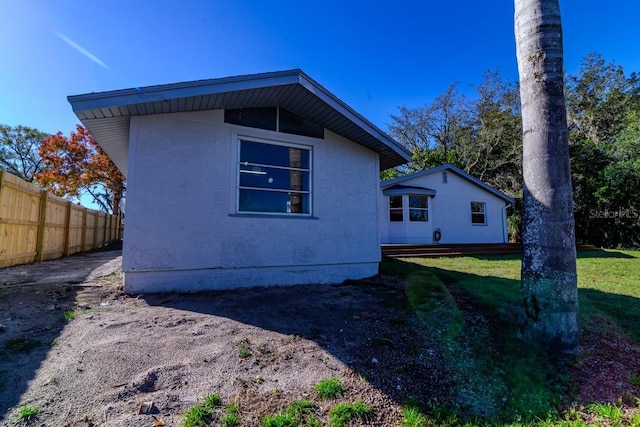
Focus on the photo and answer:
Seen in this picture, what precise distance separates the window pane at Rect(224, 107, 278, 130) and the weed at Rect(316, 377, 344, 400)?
476 centimetres

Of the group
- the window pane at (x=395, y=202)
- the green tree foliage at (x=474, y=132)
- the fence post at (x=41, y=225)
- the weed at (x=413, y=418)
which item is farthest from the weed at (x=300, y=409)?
the green tree foliage at (x=474, y=132)

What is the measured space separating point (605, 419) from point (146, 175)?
6117 millimetres

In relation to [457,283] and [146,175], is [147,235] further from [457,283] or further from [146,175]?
[457,283]

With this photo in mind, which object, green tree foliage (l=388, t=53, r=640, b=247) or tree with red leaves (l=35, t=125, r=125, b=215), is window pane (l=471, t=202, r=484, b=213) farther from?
tree with red leaves (l=35, t=125, r=125, b=215)

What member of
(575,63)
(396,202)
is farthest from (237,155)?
(575,63)

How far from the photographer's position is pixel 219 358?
289 centimetres

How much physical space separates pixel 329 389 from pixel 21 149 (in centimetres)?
3621

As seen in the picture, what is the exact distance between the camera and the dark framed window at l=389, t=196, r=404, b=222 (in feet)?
49.5

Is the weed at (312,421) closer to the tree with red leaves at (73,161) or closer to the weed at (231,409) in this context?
the weed at (231,409)

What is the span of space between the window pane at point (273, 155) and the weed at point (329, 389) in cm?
436

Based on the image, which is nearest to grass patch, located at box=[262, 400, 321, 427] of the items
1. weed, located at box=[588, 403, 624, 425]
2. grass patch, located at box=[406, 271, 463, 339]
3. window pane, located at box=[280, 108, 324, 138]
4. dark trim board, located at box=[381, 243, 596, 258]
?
grass patch, located at box=[406, 271, 463, 339]

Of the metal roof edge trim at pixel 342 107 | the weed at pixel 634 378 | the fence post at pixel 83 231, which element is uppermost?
the metal roof edge trim at pixel 342 107

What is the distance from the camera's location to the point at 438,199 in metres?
15.8

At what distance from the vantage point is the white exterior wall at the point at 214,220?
16.4ft
